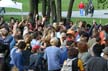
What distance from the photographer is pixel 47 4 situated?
38.9m

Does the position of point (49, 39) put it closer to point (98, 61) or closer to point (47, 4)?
point (98, 61)

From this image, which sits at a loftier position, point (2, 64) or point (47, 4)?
point (2, 64)

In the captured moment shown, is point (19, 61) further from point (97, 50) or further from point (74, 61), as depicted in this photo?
point (97, 50)

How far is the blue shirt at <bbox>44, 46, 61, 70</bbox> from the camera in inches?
565

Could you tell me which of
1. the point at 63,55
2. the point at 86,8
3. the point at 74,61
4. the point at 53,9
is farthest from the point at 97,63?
the point at 86,8

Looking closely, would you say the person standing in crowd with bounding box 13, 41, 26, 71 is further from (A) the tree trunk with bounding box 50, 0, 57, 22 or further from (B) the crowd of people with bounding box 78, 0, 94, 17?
(B) the crowd of people with bounding box 78, 0, 94, 17

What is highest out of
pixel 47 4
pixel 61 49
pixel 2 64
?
pixel 2 64

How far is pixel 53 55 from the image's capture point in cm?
1437

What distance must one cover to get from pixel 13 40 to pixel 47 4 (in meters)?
22.4

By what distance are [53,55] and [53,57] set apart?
0.23ft

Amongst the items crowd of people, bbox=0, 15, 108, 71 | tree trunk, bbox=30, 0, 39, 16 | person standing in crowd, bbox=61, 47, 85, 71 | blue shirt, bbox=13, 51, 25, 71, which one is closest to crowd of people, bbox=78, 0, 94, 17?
tree trunk, bbox=30, 0, 39, 16

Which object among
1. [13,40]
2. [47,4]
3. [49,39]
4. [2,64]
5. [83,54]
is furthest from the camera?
[47,4]

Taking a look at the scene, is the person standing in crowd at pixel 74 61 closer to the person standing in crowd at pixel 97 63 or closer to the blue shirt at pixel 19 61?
the person standing in crowd at pixel 97 63

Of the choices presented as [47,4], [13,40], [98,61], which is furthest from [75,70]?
[47,4]
